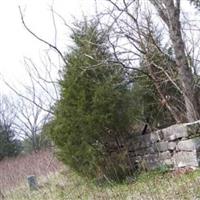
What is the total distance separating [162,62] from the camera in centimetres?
1288

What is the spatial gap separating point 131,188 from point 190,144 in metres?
1.23

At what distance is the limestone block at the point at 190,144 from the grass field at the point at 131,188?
0.43 meters

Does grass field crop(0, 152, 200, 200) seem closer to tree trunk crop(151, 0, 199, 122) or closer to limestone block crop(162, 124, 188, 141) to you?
limestone block crop(162, 124, 188, 141)

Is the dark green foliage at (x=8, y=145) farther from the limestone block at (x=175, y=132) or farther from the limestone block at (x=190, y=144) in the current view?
the limestone block at (x=190, y=144)

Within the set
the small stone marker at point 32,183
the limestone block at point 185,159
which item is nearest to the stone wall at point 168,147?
the limestone block at point 185,159

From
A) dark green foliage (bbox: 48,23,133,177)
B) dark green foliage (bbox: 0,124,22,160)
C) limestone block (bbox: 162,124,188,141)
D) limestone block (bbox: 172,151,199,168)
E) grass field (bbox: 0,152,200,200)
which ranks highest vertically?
dark green foliage (bbox: 0,124,22,160)

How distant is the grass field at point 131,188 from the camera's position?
6.51 m

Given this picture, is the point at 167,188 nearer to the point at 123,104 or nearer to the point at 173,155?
the point at 173,155

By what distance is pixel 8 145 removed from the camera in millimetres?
40781

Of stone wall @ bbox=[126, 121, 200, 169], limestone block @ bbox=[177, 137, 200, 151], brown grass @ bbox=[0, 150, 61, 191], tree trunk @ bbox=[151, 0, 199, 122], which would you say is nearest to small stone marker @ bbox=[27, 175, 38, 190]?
brown grass @ bbox=[0, 150, 61, 191]

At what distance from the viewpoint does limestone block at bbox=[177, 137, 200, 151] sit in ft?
27.1

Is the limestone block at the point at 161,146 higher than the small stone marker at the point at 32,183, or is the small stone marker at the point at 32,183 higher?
the limestone block at the point at 161,146

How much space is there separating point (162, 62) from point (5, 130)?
110ft

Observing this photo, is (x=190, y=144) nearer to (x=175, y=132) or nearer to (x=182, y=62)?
(x=175, y=132)
